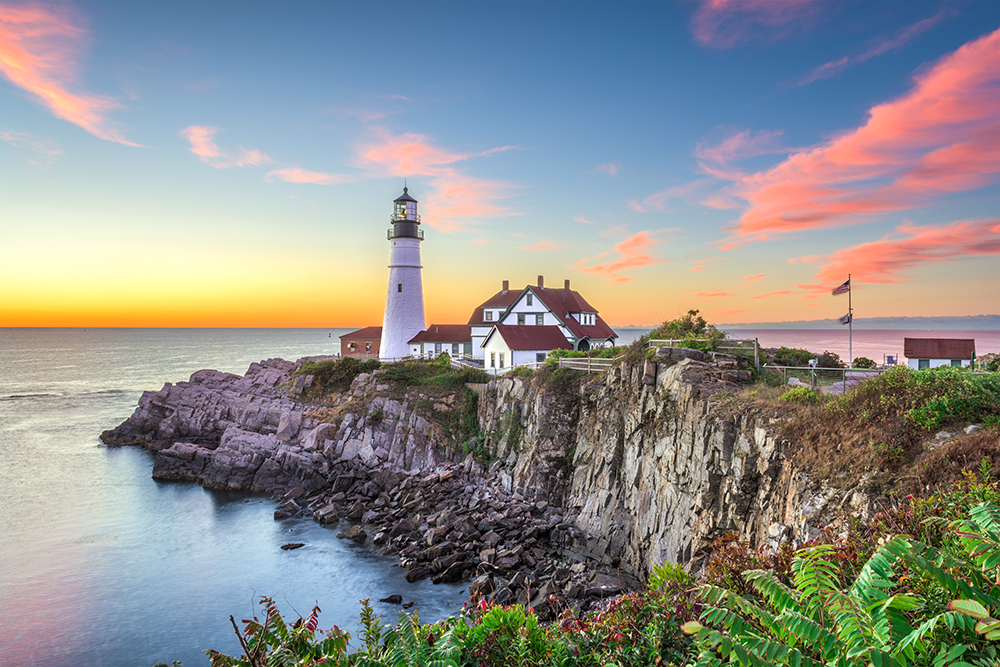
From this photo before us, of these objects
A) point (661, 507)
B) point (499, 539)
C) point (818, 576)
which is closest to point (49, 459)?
point (499, 539)

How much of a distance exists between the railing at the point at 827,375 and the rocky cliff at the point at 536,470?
1666 mm

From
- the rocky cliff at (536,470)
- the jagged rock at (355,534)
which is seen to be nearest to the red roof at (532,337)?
the rocky cliff at (536,470)

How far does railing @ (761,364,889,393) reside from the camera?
1606 cm

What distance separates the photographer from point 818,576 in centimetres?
430

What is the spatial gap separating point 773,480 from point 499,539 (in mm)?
12033

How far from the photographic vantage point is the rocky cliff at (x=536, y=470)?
16.4 m

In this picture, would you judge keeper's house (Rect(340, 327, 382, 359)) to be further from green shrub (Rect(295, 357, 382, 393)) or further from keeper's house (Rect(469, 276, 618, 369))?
keeper's house (Rect(469, 276, 618, 369))

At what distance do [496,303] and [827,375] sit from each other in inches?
1361

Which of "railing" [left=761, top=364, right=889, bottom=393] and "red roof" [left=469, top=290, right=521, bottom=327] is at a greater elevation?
"red roof" [left=469, top=290, right=521, bottom=327]

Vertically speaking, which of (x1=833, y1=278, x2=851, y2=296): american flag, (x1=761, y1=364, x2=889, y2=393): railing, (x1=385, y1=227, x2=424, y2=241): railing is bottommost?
(x1=761, y1=364, x2=889, y2=393): railing

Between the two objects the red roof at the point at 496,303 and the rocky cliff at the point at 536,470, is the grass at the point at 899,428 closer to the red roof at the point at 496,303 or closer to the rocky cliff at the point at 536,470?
the rocky cliff at the point at 536,470

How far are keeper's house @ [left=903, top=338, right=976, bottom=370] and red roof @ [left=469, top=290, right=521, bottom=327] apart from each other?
3049 centimetres

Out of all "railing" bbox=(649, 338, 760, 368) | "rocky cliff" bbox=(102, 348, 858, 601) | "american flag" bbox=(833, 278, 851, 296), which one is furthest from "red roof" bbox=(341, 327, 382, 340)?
"american flag" bbox=(833, 278, 851, 296)

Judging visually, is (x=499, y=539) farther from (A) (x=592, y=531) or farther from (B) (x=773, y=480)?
(B) (x=773, y=480)
